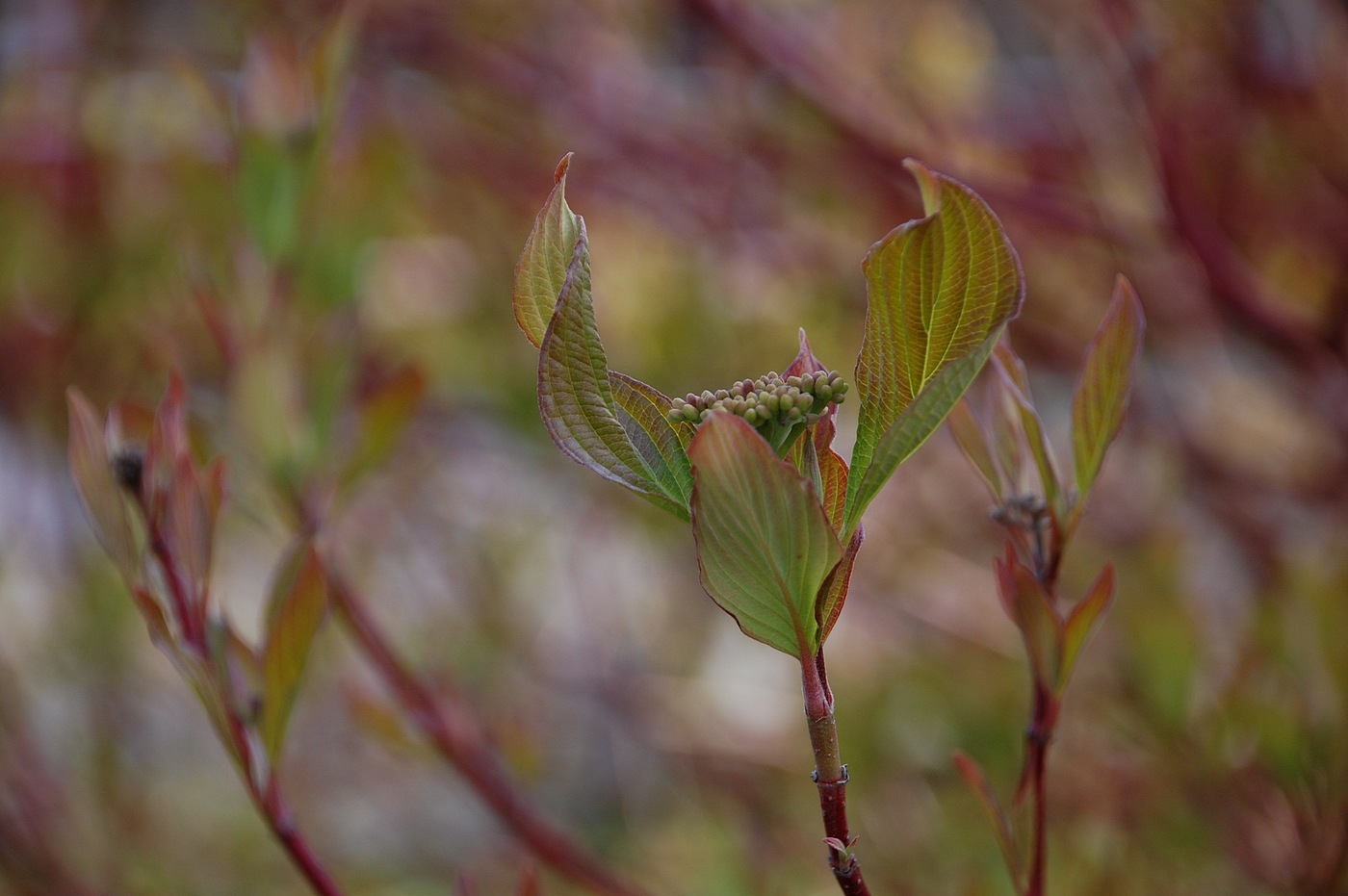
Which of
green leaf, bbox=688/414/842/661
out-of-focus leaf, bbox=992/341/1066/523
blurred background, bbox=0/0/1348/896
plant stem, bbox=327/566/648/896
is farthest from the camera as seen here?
blurred background, bbox=0/0/1348/896

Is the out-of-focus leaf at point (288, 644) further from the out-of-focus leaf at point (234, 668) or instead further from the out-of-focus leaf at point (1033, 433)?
the out-of-focus leaf at point (1033, 433)

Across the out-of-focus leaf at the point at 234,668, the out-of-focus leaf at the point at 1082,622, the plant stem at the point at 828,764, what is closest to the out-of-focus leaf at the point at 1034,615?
the out-of-focus leaf at the point at 1082,622

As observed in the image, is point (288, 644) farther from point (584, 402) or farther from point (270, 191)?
point (270, 191)

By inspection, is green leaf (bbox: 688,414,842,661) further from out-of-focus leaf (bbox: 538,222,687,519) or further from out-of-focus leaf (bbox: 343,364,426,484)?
out-of-focus leaf (bbox: 343,364,426,484)

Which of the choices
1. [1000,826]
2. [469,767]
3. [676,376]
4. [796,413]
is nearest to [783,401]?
[796,413]

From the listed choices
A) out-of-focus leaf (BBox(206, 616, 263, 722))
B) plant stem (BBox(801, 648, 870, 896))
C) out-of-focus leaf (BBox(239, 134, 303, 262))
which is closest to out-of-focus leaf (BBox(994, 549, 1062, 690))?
plant stem (BBox(801, 648, 870, 896))

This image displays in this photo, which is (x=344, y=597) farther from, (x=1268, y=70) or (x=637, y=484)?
(x=1268, y=70)
